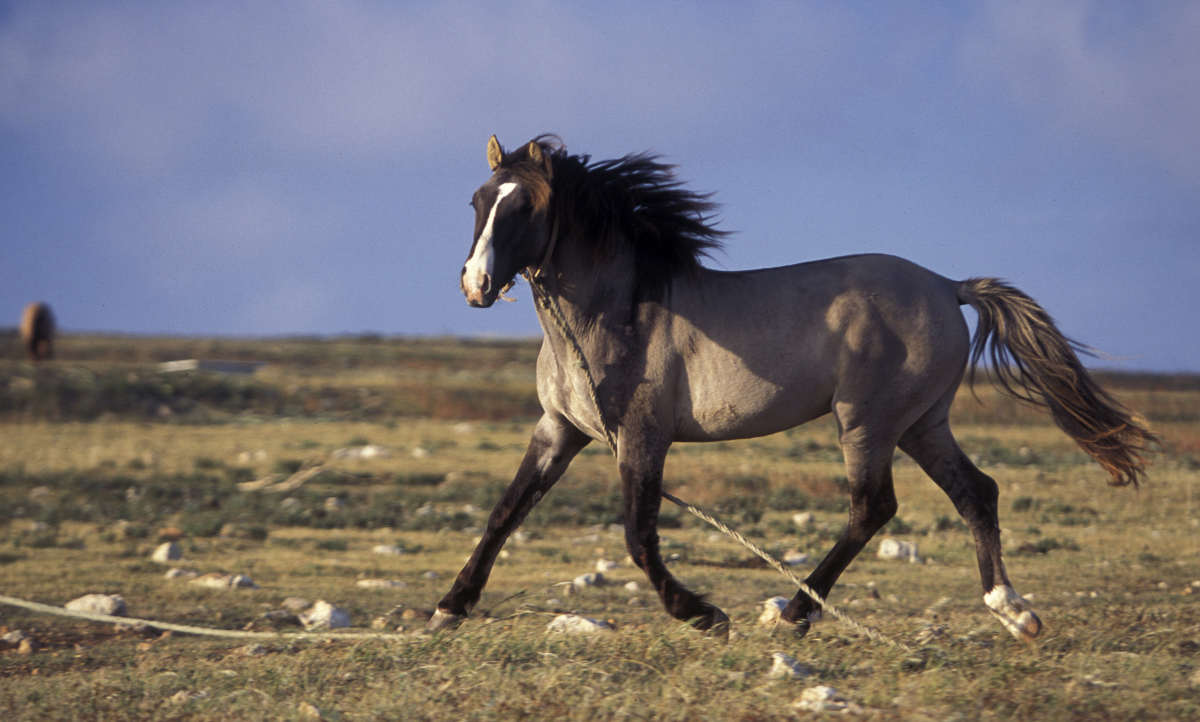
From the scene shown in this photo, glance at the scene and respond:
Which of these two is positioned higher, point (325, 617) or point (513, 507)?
point (513, 507)

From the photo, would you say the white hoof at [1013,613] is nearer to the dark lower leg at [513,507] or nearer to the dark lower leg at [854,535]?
the dark lower leg at [854,535]

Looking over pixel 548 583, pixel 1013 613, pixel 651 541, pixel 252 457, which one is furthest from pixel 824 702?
pixel 252 457

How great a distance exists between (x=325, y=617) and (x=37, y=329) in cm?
320

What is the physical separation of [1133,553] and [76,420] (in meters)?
24.3

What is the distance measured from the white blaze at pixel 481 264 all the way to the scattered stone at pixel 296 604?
381cm

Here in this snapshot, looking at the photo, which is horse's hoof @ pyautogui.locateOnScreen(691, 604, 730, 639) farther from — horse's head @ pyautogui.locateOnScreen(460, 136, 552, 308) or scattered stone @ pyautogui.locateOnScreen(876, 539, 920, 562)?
scattered stone @ pyautogui.locateOnScreen(876, 539, 920, 562)

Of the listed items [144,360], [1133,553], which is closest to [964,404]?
[1133,553]

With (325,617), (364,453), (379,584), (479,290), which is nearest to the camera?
(479,290)

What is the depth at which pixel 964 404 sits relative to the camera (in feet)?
102

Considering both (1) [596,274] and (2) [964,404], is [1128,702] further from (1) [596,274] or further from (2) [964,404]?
(2) [964,404]

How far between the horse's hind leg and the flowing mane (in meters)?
1.51

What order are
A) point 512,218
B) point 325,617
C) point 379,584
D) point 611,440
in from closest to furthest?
point 512,218 < point 611,440 < point 325,617 < point 379,584

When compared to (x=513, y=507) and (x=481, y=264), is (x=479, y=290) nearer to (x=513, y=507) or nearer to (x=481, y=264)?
(x=481, y=264)

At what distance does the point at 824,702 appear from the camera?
4.09m
